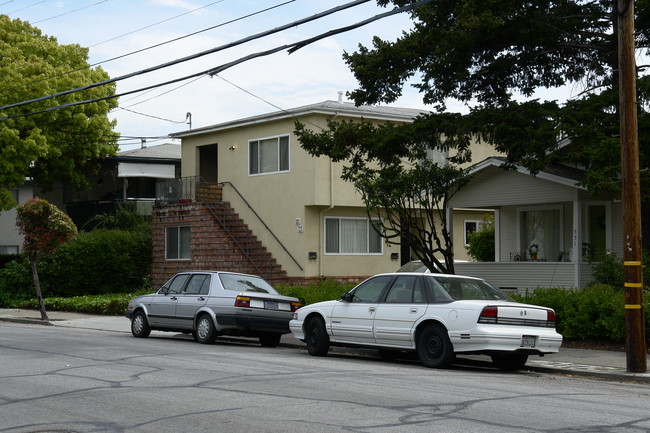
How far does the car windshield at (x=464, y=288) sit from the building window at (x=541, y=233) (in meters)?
10.7

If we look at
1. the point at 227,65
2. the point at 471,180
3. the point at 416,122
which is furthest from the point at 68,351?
the point at 471,180

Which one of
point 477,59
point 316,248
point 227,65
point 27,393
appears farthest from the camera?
point 316,248

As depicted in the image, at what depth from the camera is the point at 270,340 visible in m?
18.9

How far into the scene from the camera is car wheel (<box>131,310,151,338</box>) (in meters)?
20.1

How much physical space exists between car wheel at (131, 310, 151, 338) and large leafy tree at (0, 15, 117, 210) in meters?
16.2

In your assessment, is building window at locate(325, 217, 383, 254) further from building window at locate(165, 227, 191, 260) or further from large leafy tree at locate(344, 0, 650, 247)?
large leafy tree at locate(344, 0, 650, 247)

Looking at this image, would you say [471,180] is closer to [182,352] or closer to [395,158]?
[395,158]

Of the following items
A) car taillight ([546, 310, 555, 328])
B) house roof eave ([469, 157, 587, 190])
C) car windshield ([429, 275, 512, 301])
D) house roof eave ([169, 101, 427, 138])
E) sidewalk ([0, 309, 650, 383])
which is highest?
house roof eave ([169, 101, 427, 138])

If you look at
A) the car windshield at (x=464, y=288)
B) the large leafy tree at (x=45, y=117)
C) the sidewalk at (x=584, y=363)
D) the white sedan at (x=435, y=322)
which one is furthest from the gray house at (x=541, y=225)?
the large leafy tree at (x=45, y=117)

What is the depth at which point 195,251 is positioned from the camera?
109 ft

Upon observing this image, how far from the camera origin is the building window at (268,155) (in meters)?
32.1

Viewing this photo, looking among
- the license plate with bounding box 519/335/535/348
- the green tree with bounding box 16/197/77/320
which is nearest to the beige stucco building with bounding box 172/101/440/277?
the green tree with bounding box 16/197/77/320

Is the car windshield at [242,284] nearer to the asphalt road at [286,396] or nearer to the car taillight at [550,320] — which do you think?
the asphalt road at [286,396]

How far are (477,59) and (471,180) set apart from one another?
559 centimetres
